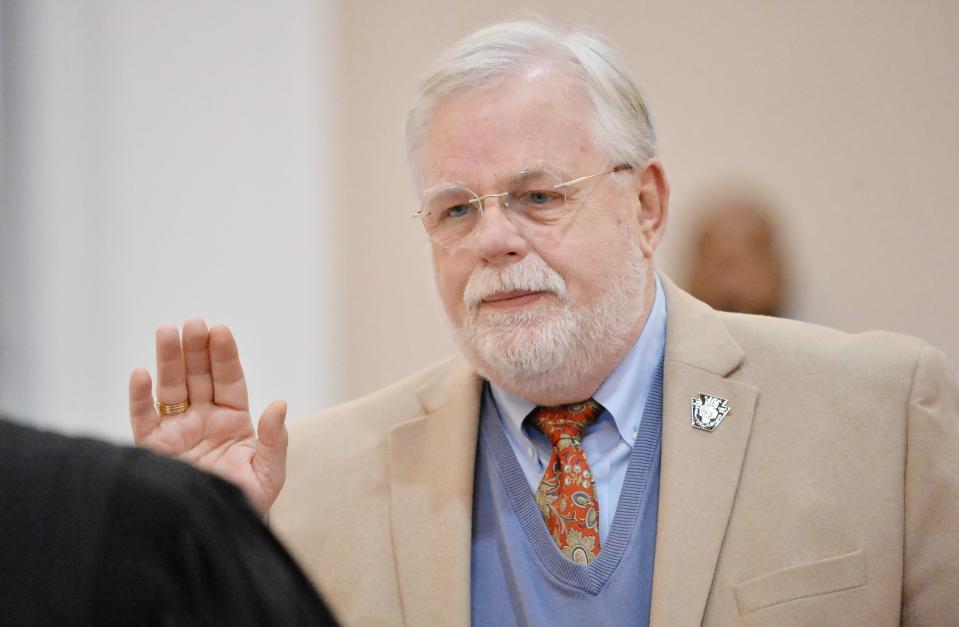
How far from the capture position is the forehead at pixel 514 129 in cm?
191

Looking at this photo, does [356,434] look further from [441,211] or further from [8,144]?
[8,144]

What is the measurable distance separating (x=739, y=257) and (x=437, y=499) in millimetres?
1782

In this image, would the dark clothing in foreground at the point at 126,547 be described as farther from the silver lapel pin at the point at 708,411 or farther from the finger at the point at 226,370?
the silver lapel pin at the point at 708,411

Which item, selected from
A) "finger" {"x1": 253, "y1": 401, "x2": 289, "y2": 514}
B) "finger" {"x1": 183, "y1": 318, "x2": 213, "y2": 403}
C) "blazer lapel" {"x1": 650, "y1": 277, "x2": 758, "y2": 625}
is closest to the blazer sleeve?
"blazer lapel" {"x1": 650, "y1": 277, "x2": 758, "y2": 625}

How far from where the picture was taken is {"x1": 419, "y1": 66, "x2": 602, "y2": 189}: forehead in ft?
6.28

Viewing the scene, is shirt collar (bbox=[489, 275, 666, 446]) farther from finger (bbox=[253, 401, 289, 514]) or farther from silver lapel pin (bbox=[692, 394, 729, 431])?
finger (bbox=[253, 401, 289, 514])

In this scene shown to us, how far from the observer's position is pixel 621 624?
1.74 meters

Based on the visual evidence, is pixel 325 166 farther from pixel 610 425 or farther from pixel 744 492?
pixel 744 492

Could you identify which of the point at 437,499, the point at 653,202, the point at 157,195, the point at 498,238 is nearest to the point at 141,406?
the point at 437,499

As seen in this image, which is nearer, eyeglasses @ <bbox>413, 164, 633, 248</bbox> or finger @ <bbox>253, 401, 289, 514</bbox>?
finger @ <bbox>253, 401, 289, 514</bbox>

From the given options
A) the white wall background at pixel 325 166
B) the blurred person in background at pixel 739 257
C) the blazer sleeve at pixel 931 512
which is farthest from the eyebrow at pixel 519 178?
the white wall background at pixel 325 166

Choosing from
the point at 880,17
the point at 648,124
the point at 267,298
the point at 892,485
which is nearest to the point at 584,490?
the point at 892,485

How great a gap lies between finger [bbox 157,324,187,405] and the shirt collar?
21.6 inches

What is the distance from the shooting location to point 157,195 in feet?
13.2
